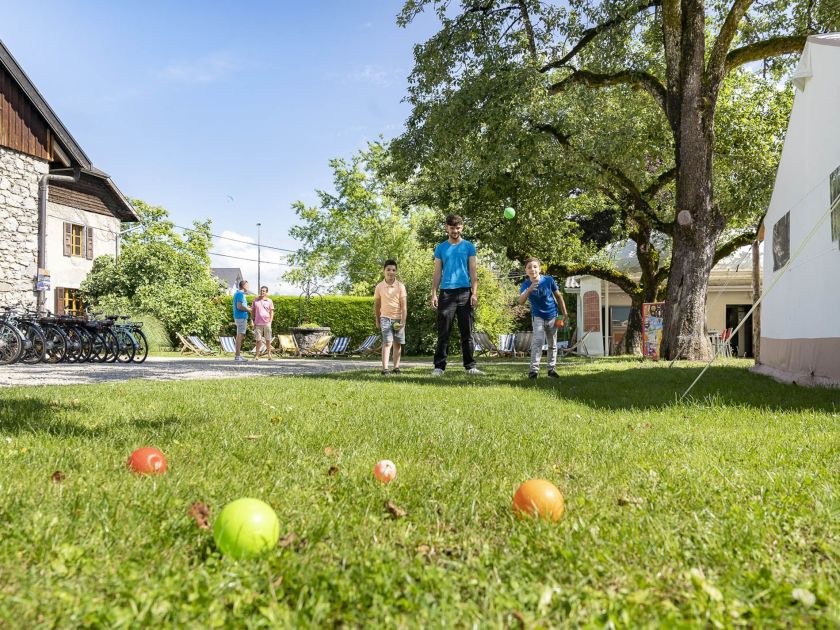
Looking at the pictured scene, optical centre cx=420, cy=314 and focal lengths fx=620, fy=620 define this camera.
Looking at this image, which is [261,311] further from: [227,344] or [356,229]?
[356,229]

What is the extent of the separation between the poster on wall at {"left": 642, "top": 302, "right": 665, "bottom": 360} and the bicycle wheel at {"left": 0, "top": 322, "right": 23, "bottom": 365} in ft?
42.8

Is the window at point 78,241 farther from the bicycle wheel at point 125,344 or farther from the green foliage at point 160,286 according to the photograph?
the bicycle wheel at point 125,344

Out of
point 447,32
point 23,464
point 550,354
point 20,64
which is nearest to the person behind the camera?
point 23,464

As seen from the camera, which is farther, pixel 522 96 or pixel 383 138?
pixel 383 138

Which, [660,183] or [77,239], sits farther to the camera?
[77,239]

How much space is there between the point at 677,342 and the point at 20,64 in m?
16.7

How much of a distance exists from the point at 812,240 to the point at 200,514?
7.49 m

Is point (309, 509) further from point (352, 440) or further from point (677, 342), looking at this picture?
point (677, 342)

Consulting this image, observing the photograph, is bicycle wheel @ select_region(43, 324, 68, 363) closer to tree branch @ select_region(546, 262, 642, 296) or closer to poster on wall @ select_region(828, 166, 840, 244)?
tree branch @ select_region(546, 262, 642, 296)

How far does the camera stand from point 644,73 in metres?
12.5

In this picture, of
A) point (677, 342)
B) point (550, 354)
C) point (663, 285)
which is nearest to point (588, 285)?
point (663, 285)

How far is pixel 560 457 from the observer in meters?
3.04

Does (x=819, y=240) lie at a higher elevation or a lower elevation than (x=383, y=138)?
lower

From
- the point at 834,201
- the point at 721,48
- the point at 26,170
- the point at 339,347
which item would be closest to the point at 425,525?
the point at 834,201
